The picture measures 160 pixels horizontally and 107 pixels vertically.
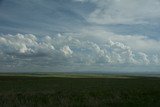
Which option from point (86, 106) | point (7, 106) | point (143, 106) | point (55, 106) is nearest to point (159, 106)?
point (143, 106)

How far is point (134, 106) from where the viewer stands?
63.7 feet

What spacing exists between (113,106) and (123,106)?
739mm

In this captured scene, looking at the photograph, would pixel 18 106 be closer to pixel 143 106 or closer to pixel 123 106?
pixel 123 106

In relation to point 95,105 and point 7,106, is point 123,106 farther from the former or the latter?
point 7,106

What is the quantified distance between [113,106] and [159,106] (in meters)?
3.28

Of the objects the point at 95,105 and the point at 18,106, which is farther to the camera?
the point at 95,105

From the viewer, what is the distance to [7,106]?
61.7ft

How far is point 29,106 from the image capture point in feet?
63.0

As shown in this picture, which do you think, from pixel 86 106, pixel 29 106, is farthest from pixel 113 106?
pixel 29 106

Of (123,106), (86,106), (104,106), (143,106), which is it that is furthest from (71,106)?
(143,106)

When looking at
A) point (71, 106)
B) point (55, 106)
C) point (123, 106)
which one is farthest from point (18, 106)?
point (123, 106)

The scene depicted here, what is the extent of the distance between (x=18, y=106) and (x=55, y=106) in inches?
→ 104

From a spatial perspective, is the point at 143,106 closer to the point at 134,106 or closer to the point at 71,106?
the point at 134,106

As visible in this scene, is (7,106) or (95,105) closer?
(7,106)
